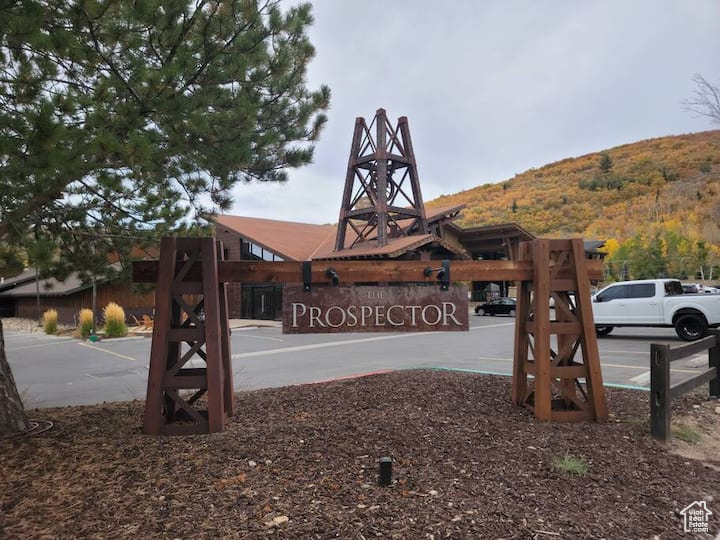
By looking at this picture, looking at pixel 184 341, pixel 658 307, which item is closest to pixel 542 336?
pixel 184 341

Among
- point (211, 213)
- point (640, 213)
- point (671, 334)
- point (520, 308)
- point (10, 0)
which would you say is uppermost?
point (640, 213)

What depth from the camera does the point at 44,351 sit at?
53.7 ft

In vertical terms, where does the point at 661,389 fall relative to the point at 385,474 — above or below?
above

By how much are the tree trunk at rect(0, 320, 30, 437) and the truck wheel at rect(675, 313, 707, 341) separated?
51.3ft

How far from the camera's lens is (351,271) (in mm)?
5160

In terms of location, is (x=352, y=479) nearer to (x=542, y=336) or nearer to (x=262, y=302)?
(x=542, y=336)

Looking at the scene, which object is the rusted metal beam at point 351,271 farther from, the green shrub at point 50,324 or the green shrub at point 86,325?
the green shrub at point 50,324

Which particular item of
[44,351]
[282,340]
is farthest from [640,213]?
[44,351]

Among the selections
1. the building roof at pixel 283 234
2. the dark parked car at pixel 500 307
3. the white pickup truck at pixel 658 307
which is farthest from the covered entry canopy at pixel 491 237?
the white pickup truck at pixel 658 307

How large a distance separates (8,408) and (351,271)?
351 centimetres

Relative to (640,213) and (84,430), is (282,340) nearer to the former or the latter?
(84,430)

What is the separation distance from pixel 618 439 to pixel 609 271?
182ft

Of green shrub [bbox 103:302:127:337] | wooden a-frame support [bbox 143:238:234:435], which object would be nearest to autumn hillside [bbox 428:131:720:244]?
green shrub [bbox 103:302:127:337]

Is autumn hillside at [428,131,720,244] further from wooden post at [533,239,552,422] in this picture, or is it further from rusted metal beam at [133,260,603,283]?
rusted metal beam at [133,260,603,283]
